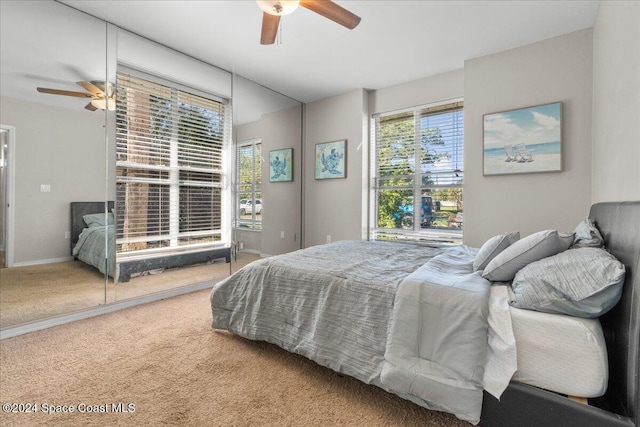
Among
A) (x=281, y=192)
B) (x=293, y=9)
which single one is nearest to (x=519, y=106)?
(x=293, y=9)

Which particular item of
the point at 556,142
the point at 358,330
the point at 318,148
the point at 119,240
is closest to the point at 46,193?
the point at 119,240

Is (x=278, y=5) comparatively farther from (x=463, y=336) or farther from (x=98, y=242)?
(x=98, y=242)

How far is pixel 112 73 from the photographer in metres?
2.79

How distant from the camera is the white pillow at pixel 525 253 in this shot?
1476mm

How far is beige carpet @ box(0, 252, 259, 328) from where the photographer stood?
2318mm

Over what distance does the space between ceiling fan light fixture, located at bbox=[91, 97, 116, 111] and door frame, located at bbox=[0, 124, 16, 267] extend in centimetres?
61

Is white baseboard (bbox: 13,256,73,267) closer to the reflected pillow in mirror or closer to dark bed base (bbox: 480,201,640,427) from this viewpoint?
the reflected pillow in mirror

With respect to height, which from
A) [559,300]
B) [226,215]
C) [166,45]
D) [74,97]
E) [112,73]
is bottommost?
[559,300]

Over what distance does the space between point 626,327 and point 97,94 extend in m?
3.77

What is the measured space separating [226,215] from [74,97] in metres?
1.86

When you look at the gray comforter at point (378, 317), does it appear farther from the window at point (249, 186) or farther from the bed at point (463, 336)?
the window at point (249, 186)

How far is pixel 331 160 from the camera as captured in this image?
4.66 metres

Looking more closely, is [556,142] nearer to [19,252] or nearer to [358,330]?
[358,330]

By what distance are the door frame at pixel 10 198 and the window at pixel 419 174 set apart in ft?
12.7
